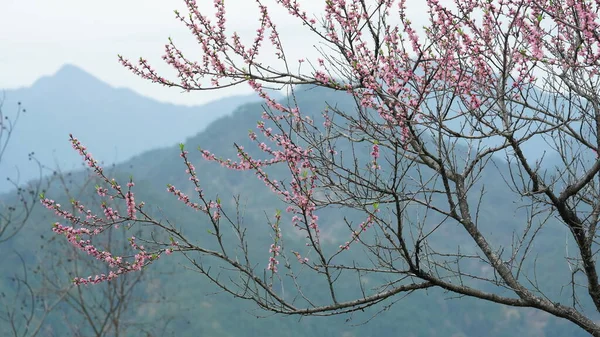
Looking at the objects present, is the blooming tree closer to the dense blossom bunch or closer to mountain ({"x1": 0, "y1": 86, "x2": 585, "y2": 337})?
the dense blossom bunch

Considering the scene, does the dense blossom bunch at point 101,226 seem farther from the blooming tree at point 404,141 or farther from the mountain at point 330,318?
the mountain at point 330,318

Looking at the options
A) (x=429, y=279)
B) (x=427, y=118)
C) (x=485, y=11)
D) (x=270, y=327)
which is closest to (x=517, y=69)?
(x=485, y=11)

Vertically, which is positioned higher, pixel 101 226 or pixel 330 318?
pixel 330 318

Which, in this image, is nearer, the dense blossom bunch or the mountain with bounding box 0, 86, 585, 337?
the dense blossom bunch

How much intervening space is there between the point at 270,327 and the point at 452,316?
2716 centimetres

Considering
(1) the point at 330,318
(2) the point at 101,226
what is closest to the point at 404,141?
(2) the point at 101,226

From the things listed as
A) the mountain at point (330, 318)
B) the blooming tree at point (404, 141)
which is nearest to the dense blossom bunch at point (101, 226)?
the blooming tree at point (404, 141)

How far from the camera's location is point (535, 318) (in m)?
73.2

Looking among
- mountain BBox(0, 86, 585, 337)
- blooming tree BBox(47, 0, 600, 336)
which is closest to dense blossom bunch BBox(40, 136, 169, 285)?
blooming tree BBox(47, 0, 600, 336)

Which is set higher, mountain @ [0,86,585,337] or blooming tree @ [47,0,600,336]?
mountain @ [0,86,585,337]

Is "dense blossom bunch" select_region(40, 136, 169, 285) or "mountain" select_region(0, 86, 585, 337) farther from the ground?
"mountain" select_region(0, 86, 585, 337)

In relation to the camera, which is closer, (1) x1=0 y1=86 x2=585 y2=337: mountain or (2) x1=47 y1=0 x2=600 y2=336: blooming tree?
(2) x1=47 y1=0 x2=600 y2=336: blooming tree

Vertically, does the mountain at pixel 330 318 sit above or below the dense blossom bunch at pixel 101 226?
above

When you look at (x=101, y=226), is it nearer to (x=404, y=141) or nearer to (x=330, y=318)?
(x=404, y=141)
